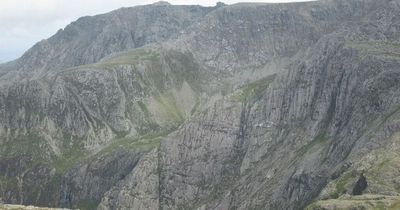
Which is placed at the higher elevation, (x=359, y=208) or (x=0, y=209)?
(x=0, y=209)

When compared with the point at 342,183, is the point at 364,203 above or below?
above

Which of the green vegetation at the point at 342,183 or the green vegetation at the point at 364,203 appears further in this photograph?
the green vegetation at the point at 342,183

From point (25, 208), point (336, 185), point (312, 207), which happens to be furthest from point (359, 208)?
point (25, 208)

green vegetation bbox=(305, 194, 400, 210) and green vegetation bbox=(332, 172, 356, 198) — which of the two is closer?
green vegetation bbox=(305, 194, 400, 210)

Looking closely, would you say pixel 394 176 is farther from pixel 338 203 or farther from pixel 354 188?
pixel 338 203

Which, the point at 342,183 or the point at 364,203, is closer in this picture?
the point at 364,203

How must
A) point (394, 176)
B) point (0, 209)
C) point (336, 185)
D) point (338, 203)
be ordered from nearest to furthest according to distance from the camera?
Answer: point (0, 209) < point (338, 203) < point (394, 176) < point (336, 185)

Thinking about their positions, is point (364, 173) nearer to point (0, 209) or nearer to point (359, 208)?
point (359, 208)

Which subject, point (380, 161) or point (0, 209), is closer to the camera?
point (0, 209)

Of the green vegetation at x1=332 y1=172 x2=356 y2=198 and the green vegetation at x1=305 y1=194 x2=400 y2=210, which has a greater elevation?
the green vegetation at x1=305 y1=194 x2=400 y2=210

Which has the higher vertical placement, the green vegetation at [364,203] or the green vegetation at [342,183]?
the green vegetation at [364,203]

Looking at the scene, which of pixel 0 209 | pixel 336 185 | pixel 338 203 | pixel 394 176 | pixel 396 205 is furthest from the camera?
pixel 336 185
